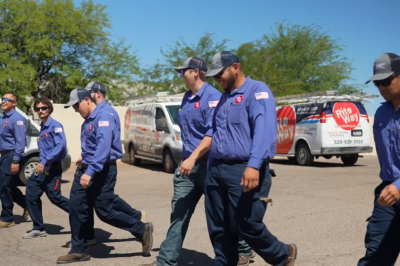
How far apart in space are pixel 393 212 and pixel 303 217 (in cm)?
502

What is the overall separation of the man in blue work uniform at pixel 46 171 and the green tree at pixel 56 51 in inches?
638

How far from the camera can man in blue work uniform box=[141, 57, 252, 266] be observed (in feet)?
19.1

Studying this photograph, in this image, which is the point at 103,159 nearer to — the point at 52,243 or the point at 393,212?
the point at 52,243

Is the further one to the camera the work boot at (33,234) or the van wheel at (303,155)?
the van wheel at (303,155)

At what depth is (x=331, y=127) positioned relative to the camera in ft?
60.0

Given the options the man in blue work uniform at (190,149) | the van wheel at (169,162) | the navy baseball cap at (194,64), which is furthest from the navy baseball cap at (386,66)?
the van wheel at (169,162)

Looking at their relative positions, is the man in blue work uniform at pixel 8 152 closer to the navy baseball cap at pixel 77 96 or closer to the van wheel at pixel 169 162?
the navy baseball cap at pixel 77 96

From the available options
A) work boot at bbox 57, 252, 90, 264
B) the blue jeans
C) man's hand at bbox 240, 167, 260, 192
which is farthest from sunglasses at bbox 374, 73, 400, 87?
work boot at bbox 57, 252, 90, 264

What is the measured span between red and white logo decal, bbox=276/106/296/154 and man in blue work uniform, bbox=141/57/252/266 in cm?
1403

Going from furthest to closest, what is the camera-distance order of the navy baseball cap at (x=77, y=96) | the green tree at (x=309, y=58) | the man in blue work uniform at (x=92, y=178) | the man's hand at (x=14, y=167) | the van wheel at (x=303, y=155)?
the green tree at (x=309, y=58)
the van wheel at (x=303, y=155)
the man's hand at (x=14, y=167)
the navy baseball cap at (x=77, y=96)
the man in blue work uniform at (x=92, y=178)

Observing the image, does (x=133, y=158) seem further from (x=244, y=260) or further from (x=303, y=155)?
(x=244, y=260)

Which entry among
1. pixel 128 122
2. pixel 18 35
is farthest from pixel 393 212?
pixel 18 35

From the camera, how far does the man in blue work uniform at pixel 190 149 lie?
5.83m

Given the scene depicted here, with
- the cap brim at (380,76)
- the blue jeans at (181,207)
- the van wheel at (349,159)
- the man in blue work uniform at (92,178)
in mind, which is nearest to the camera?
the cap brim at (380,76)
